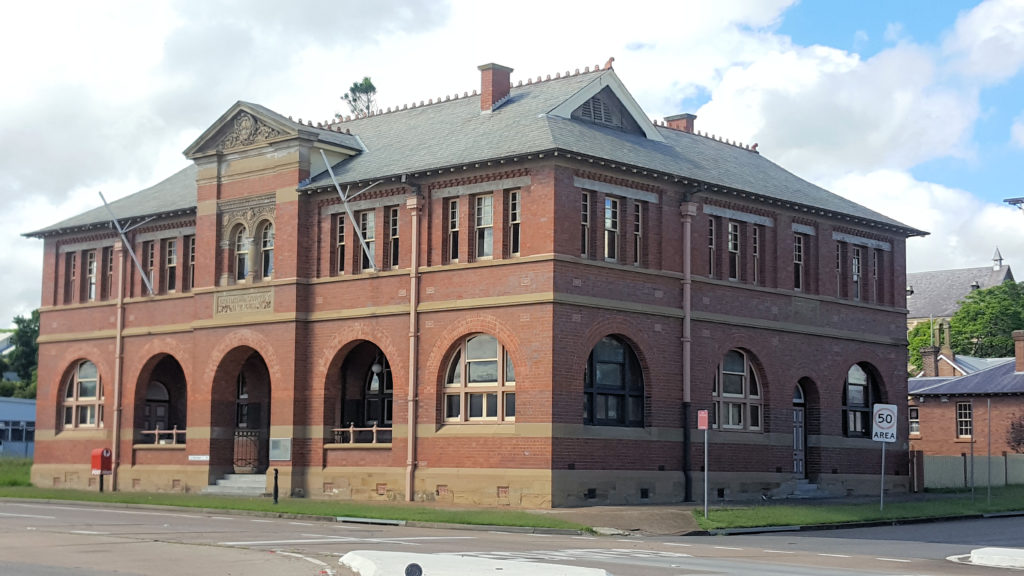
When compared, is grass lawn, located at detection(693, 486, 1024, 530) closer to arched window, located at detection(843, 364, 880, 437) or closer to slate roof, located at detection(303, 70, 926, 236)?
arched window, located at detection(843, 364, 880, 437)

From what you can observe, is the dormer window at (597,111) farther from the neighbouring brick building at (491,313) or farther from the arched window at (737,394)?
the arched window at (737,394)

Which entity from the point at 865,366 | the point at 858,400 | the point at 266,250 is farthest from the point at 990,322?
the point at 266,250

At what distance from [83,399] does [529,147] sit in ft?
71.0

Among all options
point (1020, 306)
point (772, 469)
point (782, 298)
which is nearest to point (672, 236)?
point (782, 298)

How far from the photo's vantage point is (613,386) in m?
34.9

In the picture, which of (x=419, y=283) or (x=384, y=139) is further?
(x=384, y=139)

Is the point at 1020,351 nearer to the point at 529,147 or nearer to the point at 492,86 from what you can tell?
the point at 492,86

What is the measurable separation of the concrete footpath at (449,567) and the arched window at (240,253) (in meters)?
24.1

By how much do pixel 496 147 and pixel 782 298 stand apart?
34.9 ft

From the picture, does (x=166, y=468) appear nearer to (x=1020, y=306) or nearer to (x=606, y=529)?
(x=606, y=529)

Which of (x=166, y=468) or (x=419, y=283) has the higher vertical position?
(x=419, y=283)

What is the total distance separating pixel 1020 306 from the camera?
9900 centimetres

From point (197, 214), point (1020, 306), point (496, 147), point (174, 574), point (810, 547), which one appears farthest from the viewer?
point (1020, 306)

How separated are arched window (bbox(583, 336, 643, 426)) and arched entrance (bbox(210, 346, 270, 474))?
11.9 meters
